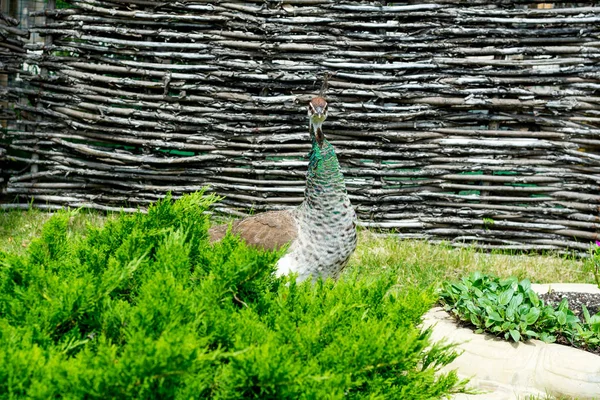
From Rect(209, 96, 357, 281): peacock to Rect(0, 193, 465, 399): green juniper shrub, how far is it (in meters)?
1.42

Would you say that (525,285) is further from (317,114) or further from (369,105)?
(369,105)

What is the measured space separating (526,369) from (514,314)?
11.7 inches

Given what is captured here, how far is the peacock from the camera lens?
11.1 feet

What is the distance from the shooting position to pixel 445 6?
5.88 m

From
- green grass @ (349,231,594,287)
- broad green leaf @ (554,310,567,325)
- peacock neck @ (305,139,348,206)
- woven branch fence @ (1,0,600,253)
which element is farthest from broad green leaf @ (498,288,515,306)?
woven branch fence @ (1,0,600,253)

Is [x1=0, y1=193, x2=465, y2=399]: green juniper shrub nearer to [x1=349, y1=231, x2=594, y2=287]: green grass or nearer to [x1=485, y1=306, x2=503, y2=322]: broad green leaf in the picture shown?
[x1=485, y1=306, x2=503, y2=322]: broad green leaf

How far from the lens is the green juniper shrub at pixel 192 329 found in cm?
128

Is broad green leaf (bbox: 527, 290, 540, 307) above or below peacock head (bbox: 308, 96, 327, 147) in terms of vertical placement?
below

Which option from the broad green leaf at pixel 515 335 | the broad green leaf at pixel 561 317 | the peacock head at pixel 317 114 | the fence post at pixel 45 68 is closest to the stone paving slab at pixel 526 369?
the broad green leaf at pixel 515 335

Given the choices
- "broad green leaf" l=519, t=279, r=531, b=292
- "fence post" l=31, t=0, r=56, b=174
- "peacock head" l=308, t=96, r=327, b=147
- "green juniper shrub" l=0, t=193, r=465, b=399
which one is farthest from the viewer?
"fence post" l=31, t=0, r=56, b=174

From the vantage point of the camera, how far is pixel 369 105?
5.96 meters

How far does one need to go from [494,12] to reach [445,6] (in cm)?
46

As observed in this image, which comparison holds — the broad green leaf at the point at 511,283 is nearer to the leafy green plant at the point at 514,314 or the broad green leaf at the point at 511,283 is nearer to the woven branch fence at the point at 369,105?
the leafy green plant at the point at 514,314

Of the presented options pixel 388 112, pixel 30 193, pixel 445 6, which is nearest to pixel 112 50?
pixel 30 193
